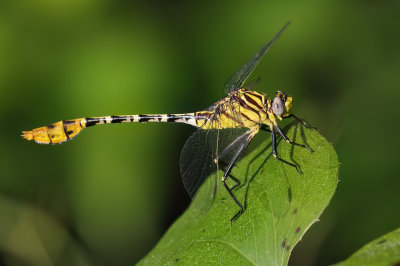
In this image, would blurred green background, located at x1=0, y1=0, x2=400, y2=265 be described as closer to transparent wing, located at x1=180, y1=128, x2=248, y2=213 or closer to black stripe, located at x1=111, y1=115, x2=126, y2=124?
black stripe, located at x1=111, y1=115, x2=126, y2=124

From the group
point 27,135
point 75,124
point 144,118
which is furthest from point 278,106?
point 27,135

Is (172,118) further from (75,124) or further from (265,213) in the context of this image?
(265,213)

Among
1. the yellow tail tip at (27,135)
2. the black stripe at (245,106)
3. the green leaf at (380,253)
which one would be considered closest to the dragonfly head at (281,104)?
the black stripe at (245,106)

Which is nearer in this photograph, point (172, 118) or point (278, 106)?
point (278, 106)

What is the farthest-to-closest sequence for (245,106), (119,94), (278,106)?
(119,94) < (245,106) < (278,106)

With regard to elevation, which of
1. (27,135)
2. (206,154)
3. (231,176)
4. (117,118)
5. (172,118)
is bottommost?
(231,176)
